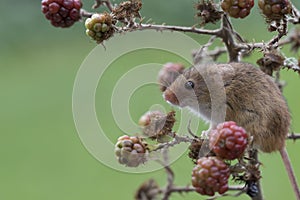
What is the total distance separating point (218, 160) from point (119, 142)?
13 cm

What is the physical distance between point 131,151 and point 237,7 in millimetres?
219

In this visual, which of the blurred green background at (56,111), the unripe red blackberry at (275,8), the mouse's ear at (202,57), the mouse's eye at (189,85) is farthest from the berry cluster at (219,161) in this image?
the blurred green background at (56,111)

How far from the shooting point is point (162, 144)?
2.37 ft

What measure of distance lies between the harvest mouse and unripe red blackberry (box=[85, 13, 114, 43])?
23 centimetres

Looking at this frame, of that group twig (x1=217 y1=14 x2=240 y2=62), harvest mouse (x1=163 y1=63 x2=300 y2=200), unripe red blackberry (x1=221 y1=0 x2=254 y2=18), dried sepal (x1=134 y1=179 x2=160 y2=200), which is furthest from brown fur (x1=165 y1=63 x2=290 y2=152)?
dried sepal (x1=134 y1=179 x2=160 y2=200)

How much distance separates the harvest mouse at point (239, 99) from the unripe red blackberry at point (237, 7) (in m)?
0.20

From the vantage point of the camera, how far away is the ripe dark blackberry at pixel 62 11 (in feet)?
2.73

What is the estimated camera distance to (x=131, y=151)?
0.71 meters

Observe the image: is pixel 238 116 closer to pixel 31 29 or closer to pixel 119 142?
pixel 119 142

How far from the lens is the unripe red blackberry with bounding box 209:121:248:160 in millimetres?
643

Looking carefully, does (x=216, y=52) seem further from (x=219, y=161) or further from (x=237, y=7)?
(x=219, y=161)

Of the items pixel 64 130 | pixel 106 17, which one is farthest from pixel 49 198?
pixel 106 17

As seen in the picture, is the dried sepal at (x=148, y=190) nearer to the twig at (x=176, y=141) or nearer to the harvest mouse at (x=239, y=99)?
the twig at (x=176, y=141)

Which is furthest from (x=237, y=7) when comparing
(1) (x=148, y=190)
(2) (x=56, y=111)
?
(2) (x=56, y=111)
